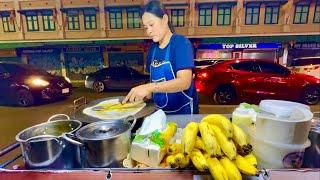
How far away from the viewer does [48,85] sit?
175cm

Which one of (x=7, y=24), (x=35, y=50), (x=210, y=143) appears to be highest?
(x=7, y=24)

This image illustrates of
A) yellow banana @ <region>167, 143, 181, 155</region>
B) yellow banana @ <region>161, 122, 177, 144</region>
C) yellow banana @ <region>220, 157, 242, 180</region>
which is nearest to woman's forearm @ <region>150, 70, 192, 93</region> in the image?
yellow banana @ <region>161, 122, 177, 144</region>

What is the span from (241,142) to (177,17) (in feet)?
3.11

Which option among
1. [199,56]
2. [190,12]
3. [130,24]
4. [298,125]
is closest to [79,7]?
[130,24]

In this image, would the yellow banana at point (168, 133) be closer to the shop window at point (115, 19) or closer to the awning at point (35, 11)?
the shop window at point (115, 19)

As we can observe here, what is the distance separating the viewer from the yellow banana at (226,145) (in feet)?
2.52

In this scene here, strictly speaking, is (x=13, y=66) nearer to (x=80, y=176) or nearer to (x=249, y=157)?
(x=80, y=176)

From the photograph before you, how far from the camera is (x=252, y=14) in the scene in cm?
158

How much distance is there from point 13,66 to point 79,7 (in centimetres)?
60

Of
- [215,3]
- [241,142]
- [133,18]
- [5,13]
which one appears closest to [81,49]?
[133,18]

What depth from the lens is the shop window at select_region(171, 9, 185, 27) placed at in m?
1.49

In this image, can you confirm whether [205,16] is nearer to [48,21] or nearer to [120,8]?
[120,8]

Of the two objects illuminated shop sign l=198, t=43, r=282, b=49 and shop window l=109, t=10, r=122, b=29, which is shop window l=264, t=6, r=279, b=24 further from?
shop window l=109, t=10, r=122, b=29

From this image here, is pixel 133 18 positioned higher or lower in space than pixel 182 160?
higher
